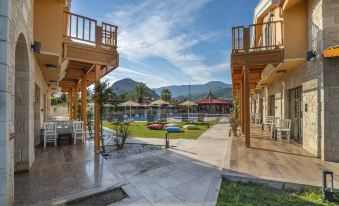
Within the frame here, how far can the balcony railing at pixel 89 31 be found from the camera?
7055 millimetres

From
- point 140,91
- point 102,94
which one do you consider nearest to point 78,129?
point 102,94

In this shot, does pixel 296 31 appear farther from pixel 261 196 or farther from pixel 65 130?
pixel 65 130

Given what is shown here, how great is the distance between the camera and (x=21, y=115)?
5.23 m

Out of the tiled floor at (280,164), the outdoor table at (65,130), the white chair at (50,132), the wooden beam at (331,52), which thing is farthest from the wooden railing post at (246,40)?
the white chair at (50,132)

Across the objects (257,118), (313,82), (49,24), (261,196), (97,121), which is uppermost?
(49,24)

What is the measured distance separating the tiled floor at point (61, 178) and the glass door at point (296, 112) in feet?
27.9

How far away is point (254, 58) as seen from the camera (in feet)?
27.1

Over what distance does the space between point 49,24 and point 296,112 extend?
10885 millimetres

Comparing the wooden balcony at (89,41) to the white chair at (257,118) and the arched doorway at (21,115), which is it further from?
the white chair at (257,118)

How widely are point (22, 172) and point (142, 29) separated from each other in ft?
33.7

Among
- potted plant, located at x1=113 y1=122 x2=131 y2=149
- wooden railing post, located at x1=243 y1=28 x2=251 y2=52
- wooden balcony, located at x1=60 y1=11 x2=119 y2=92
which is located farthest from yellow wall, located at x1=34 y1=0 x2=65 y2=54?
wooden railing post, located at x1=243 y1=28 x2=251 y2=52

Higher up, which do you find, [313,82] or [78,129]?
[313,82]

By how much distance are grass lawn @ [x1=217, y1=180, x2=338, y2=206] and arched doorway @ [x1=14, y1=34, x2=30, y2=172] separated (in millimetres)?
5084

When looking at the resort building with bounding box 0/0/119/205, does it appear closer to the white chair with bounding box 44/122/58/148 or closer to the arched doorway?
the arched doorway
